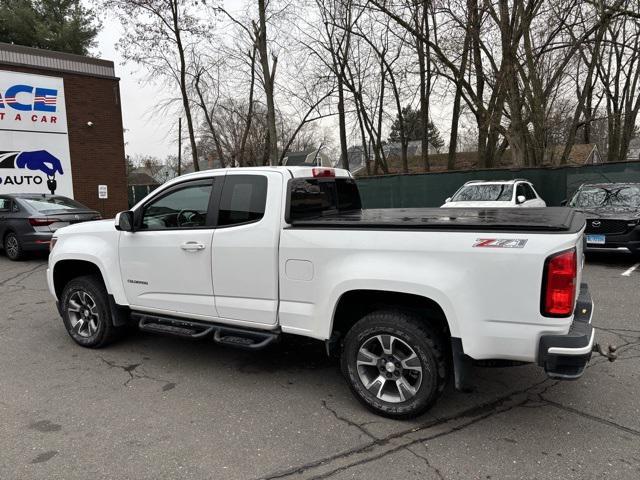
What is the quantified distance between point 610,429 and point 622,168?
13.5 metres

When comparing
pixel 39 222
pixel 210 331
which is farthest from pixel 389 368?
pixel 39 222

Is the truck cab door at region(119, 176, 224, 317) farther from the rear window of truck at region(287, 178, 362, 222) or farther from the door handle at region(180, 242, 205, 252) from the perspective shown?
the rear window of truck at region(287, 178, 362, 222)

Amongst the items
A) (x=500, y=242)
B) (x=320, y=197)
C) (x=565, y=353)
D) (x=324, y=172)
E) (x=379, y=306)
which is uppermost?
(x=324, y=172)

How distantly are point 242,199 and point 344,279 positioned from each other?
120 cm

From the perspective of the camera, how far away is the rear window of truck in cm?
390

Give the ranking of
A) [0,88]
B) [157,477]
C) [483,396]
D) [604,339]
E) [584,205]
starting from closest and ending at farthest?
1. [157,477]
2. [483,396]
3. [604,339]
4. [584,205]
5. [0,88]

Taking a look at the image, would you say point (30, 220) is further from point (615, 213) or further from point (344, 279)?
point (615, 213)

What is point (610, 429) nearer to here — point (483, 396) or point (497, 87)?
point (483, 396)

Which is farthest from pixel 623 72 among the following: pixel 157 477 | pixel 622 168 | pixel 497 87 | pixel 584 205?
pixel 157 477

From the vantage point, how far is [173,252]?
4.22 meters

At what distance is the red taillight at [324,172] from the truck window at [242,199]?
1.79 feet

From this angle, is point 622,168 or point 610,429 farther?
point 622,168

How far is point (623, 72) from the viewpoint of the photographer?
2647 centimetres

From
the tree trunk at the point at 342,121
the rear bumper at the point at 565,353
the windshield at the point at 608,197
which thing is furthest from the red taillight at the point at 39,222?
the tree trunk at the point at 342,121
